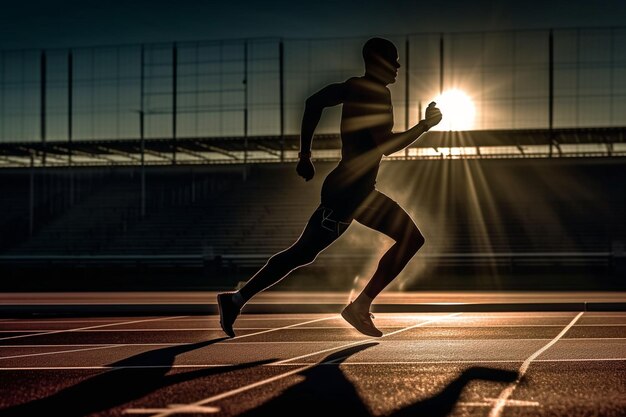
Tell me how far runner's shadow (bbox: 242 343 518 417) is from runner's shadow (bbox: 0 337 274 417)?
31.0 inches

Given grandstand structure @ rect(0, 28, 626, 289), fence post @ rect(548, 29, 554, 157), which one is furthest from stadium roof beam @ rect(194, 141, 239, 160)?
fence post @ rect(548, 29, 554, 157)

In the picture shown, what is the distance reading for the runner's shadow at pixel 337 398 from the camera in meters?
4.54

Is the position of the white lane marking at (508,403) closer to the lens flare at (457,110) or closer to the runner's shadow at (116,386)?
the runner's shadow at (116,386)

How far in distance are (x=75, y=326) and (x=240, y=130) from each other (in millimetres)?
35111

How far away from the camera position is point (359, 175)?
7.25 metres

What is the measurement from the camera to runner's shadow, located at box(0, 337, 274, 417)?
4691mm

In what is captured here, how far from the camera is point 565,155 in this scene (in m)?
42.9

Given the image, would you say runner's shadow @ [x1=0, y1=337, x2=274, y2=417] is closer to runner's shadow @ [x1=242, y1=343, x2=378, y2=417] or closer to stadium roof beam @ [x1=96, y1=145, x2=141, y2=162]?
runner's shadow @ [x1=242, y1=343, x2=378, y2=417]

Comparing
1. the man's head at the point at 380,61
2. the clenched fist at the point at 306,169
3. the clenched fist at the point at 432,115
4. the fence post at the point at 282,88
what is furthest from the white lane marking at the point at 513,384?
the fence post at the point at 282,88

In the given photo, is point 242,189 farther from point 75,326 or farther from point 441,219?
point 75,326

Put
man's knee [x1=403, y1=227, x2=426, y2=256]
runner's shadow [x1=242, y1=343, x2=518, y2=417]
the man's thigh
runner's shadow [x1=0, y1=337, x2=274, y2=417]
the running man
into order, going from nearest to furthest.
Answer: runner's shadow [x1=242, y1=343, x2=518, y2=417] < runner's shadow [x1=0, y1=337, x2=274, y2=417] < the running man < the man's thigh < man's knee [x1=403, y1=227, x2=426, y2=256]

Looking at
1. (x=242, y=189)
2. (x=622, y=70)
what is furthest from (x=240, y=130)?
(x=622, y=70)

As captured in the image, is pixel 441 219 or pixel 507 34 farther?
pixel 507 34

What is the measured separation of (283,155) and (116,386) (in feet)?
133
